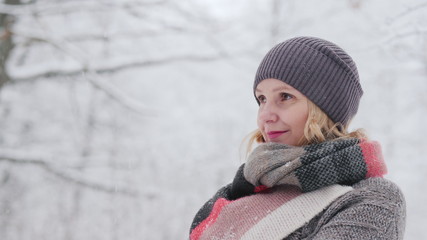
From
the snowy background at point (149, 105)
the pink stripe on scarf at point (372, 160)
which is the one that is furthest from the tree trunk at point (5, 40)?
the pink stripe on scarf at point (372, 160)

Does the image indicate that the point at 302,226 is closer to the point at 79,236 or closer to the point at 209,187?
the point at 79,236

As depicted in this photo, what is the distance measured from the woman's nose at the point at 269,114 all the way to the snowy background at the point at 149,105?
221cm

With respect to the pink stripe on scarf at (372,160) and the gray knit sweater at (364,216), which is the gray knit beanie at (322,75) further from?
the gray knit sweater at (364,216)

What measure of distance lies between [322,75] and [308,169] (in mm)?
372

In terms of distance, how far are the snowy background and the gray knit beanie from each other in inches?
79.6

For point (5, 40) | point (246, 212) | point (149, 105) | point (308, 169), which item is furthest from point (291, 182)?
point (149, 105)

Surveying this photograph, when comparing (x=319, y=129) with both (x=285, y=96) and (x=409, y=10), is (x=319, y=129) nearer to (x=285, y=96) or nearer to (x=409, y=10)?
(x=285, y=96)

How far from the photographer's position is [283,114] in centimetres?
122

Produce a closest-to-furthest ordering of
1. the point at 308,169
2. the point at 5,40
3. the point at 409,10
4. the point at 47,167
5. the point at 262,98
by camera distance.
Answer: the point at 308,169 → the point at 262,98 → the point at 409,10 → the point at 47,167 → the point at 5,40

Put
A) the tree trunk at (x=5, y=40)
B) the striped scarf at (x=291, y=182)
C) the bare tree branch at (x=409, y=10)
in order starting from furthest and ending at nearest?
1. the tree trunk at (x=5, y=40)
2. the bare tree branch at (x=409, y=10)
3. the striped scarf at (x=291, y=182)

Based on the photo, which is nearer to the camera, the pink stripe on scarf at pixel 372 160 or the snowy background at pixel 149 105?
the pink stripe on scarf at pixel 372 160

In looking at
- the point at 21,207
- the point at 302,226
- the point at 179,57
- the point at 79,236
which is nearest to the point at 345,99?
the point at 302,226

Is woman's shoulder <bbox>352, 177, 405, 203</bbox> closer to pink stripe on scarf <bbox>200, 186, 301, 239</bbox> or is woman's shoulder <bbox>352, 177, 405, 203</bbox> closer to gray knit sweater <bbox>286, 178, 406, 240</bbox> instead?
gray knit sweater <bbox>286, 178, 406, 240</bbox>

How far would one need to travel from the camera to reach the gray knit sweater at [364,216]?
89cm
